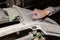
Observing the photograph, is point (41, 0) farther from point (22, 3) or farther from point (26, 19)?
point (26, 19)

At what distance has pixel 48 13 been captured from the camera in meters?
1.45

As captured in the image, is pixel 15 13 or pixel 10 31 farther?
pixel 15 13

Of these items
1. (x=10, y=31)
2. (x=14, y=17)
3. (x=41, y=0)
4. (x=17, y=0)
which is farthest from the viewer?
(x=41, y=0)

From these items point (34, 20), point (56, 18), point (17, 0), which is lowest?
point (56, 18)

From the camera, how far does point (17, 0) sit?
6.61 ft

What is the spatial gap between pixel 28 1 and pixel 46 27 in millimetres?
864

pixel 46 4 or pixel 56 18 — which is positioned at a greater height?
pixel 46 4

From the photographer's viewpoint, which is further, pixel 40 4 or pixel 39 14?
pixel 40 4

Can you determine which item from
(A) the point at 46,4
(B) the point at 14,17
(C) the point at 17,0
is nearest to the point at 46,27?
(B) the point at 14,17

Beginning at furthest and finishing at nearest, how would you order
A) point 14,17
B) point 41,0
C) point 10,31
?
1. point 41,0
2. point 14,17
3. point 10,31

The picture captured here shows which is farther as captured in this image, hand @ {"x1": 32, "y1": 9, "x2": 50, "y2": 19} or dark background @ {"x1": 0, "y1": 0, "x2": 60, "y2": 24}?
dark background @ {"x1": 0, "y1": 0, "x2": 60, "y2": 24}

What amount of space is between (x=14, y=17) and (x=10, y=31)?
19 centimetres

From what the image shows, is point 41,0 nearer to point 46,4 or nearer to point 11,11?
point 46,4

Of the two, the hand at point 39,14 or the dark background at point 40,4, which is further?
the dark background at point 40,4
